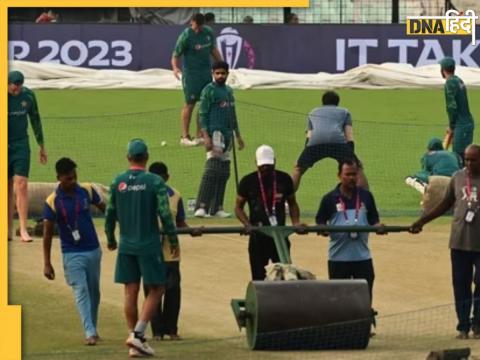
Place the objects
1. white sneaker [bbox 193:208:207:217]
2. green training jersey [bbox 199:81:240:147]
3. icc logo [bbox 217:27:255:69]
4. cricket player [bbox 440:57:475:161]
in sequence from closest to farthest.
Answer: white sneaker [bbox 193:208:207:217] < green training jersey [bbox 199:81:240:147] < cricket player [bbox 440:57:475:161] < icc logo [bbox 217:27:255:69]

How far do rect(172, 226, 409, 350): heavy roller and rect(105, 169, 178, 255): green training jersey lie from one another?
0.99 meters

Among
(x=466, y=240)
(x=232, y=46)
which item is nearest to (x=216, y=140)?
(x=466, y=240)

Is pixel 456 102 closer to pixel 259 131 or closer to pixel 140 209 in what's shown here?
pixel 259 131

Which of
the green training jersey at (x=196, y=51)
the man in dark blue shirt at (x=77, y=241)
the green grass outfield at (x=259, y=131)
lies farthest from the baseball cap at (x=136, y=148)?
the green training jersey at (x=196, y=51)

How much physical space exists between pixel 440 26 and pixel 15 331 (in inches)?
1102

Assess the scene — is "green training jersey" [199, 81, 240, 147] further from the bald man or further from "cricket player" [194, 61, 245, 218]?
the bald man

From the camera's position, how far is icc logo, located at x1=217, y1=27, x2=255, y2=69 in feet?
131

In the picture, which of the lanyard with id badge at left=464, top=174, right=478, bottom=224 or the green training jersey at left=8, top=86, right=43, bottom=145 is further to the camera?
the green training jersey at left=8, top=86, right=43, bottom=145

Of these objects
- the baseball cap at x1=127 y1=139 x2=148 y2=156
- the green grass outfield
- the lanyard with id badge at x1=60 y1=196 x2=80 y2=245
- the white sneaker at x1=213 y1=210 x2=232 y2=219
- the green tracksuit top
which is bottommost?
the white sneaker at x1=213 y1=210 x2=232 y2=219

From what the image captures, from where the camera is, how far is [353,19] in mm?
45406

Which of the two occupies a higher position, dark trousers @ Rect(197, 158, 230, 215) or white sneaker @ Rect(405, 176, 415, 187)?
dark trousers @ Rect(197, 158, 230, 215)

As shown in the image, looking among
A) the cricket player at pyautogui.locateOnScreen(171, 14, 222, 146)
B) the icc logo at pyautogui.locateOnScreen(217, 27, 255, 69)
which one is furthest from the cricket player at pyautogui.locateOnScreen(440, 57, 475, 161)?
the icc logo at pyautogui.locateOnScreen(217, 27, 255, 69)

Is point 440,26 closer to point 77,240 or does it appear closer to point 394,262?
point 394,262

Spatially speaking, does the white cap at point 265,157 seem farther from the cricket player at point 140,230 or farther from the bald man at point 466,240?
the bald man at point 466,240
